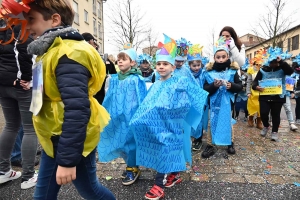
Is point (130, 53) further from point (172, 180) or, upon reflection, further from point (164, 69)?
point (172, 180)

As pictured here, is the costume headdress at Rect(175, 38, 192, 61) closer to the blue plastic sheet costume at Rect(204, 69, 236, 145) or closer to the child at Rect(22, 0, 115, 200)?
the blue plastic sheet costume at Rect(204, 69, 236, 145)

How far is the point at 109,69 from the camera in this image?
5082 millimetres

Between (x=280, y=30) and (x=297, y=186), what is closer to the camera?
(x=297, y=186)

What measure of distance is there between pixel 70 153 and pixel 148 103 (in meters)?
1.48

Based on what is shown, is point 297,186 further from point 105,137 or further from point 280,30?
point 280,30

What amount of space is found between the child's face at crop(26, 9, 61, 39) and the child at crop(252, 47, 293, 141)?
4.14 meters

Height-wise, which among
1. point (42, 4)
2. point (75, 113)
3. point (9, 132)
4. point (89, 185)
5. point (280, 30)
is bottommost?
point (89, 185)

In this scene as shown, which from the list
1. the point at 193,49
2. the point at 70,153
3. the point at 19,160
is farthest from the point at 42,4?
the point at 193,49

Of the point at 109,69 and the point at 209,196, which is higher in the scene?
the point at 109,69

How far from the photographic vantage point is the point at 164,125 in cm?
250

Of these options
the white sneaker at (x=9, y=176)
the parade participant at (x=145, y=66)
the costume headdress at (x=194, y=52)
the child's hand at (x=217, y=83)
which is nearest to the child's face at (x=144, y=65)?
the parade participant at (x=145, y=66)

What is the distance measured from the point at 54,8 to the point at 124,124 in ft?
5.67

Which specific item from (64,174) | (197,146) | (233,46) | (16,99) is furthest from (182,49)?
(64,174)

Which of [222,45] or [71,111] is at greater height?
[222,45]
